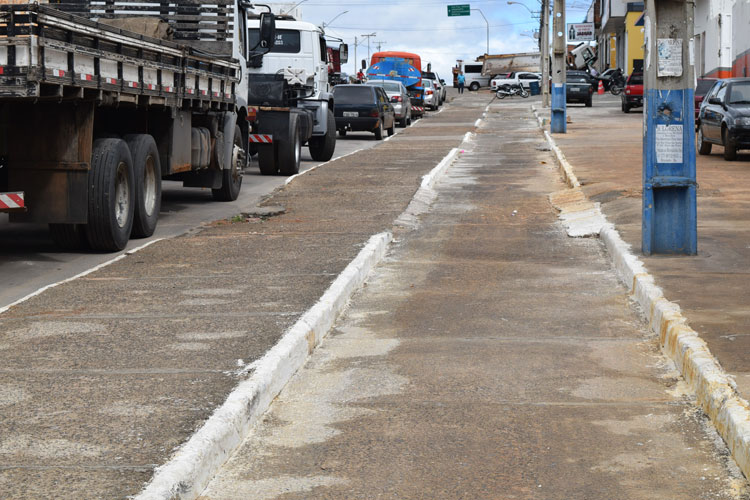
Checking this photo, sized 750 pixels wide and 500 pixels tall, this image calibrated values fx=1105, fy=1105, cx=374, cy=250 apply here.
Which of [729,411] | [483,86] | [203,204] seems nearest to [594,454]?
[729,411]

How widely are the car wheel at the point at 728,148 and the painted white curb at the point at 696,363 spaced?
40.7ft

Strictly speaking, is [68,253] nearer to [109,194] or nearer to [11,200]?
[109,194]

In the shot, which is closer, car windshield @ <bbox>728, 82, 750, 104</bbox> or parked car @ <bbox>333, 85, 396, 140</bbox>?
car windshield @ <bbox>728, 82, 750, 104</bbox>

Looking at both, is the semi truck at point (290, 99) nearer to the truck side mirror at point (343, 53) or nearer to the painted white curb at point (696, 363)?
the truck side mirror at point (343, 53)

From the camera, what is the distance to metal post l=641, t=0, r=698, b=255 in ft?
32.0

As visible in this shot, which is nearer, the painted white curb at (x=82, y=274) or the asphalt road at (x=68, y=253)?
the painted white curb at (x=82, y=274)

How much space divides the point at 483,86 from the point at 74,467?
99078 mm

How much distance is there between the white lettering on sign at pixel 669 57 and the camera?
9758 millimetres

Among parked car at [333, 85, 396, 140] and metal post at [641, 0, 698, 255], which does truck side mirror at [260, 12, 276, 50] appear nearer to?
metal post at [641, 0, 698, 255]

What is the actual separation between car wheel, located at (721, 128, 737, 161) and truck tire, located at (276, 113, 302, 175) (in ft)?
26.8

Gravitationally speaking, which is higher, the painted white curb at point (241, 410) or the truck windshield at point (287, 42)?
the truck windshield at point (287, 42)

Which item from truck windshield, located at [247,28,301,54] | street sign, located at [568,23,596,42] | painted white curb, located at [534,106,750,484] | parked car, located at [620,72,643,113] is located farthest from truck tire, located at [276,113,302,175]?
street sign, located at [568,23,596,42]

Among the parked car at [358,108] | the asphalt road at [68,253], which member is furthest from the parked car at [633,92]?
the asphalt road at [68,253]

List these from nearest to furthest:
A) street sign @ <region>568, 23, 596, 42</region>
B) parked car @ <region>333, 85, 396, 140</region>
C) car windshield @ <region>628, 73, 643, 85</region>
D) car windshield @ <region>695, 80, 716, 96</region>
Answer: car windshield @ <region>695, 80, 716, 96</region>
parked car @ <region>333, 85, 396, 140</region>
car windshield @ <region>628, 73, 643, 85</region>
street sign @ <region>568, 23, 596, 42</region>
